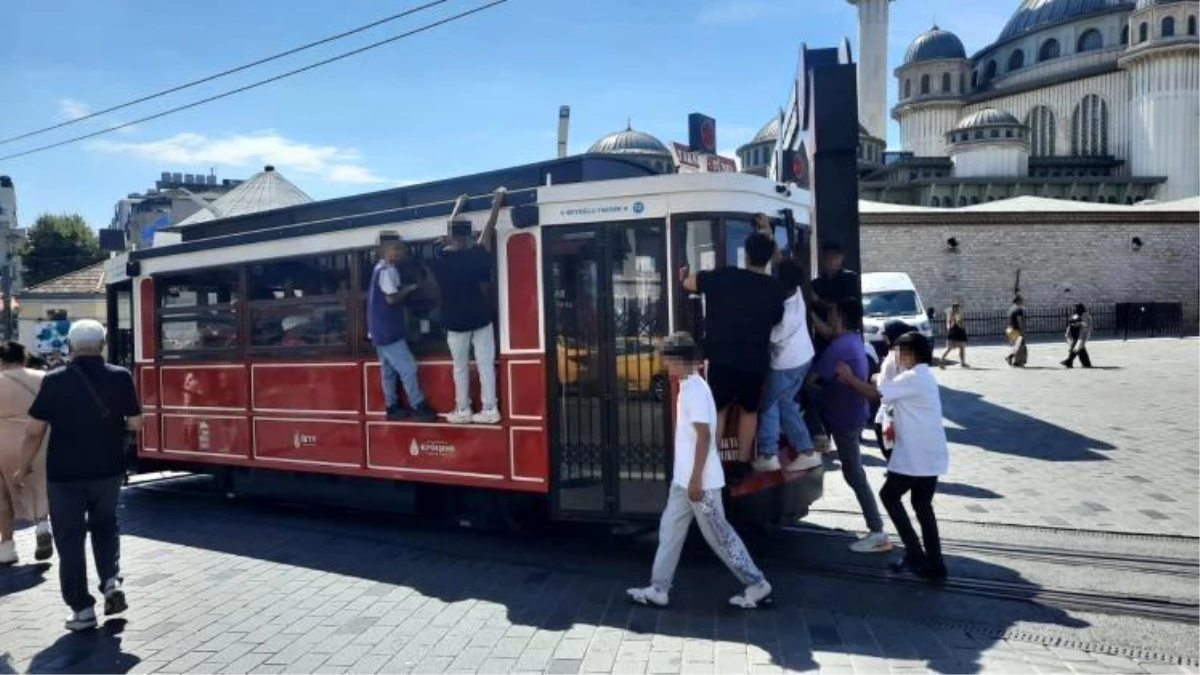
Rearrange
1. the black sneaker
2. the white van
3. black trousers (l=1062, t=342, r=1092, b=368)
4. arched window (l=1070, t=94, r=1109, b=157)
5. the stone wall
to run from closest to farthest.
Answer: the black sneaker, the white van, black trousers (l=1062, t=342, r=1092, b=368), the stone wall, arched window (l=1070, t=94, r=1109, b=157)

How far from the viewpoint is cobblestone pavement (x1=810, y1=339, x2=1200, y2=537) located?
7.97 m

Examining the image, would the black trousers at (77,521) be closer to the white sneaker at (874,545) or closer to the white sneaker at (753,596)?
the white sneaker at (753,596)

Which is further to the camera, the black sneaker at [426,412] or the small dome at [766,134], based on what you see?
the small dome at [766,134]

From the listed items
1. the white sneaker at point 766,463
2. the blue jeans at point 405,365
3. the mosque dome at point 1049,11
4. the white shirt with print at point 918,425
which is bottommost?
the white sneaker at point 766,463

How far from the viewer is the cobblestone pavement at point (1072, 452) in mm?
7973

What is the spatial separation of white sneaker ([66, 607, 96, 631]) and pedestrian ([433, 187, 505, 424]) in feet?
9.54

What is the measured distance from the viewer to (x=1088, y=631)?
5.07 metres

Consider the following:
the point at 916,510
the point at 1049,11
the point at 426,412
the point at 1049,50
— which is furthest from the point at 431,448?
the point at 1049,11

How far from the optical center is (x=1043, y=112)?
68750mm

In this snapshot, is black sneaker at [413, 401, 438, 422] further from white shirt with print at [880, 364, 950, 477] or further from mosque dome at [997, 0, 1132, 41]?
mosque dome at [997, 0, 1132, 41]

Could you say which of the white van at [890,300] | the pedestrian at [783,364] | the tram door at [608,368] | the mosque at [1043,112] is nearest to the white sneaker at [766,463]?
the pedestrian at [783,364]

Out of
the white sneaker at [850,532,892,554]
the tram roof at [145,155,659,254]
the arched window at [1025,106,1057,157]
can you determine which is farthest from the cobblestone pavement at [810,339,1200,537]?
the arched window at [1025,106,1057,157]

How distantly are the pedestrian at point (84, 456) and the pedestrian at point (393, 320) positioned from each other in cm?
201

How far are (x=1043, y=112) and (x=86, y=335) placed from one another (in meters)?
75.9
